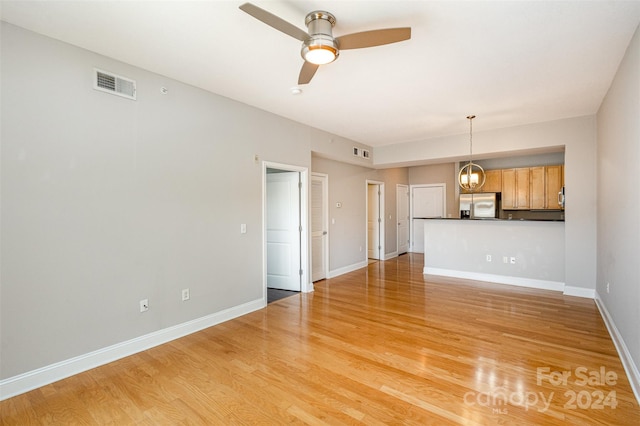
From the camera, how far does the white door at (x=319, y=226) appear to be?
5.61 metres

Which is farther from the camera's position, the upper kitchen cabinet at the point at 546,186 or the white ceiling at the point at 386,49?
the upper kitchen cabinet at the point at 546,186

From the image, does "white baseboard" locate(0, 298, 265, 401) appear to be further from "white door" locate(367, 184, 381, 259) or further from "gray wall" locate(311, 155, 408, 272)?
"white door" locate(367, 184, 381, 259)

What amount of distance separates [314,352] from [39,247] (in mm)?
2493

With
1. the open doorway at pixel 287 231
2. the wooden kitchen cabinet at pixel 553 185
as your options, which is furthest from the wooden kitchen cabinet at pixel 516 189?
the open doorway at pixel 287 231

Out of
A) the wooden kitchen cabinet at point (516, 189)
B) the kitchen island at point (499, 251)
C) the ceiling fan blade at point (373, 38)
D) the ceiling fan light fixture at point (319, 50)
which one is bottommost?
the kitchen island at point (499, 251)

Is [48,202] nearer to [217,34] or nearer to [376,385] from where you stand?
[217,34]

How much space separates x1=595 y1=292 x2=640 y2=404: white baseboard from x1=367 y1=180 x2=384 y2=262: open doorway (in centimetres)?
454

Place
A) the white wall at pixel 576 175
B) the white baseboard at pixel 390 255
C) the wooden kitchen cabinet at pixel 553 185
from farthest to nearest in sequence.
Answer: the white baseboard at pixel 390 255 → the wooden kitchen cabinet at pixel 553 185 → the white wall at pixel 576 175

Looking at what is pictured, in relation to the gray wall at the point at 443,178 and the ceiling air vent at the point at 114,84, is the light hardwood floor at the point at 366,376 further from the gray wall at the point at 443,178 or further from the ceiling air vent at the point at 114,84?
the gray wall at the point at 443,178

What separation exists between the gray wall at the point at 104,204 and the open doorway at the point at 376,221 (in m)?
4.60

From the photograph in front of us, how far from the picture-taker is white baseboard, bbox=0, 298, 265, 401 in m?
2.28

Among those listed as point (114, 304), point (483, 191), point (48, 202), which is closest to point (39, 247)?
point (48, 202)

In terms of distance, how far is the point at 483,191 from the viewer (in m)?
7.37

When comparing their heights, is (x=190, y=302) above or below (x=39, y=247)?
below
